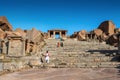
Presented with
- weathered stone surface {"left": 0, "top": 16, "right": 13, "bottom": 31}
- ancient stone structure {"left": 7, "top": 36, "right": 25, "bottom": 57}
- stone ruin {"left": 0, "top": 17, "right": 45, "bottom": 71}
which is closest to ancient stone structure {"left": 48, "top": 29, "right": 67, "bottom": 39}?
weathered stone surface {"left": 0, "top": 16, "right": 13, "bottom": 31}

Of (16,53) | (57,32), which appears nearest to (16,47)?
(16,53)

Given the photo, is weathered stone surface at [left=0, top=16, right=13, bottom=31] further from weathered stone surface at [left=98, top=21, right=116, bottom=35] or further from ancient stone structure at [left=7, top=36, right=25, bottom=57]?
weathered stone surface at [left=98, top=21, right=116, bottom=35]

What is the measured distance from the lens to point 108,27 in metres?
64.1

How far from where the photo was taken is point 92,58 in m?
16.0

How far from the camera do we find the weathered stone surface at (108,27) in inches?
2511

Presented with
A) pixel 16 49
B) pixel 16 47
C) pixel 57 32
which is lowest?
pixel 16 49

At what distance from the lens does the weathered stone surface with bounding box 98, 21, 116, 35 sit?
6379 cm

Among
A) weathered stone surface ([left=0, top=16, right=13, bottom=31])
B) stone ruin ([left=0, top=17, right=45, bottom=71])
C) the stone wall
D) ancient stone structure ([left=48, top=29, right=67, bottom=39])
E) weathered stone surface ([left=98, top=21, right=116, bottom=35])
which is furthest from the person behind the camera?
weathered stone surface ([left=98, top=21, right=116, bottom=35])

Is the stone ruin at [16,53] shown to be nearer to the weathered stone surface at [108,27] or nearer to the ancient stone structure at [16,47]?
the ancient stone structure at [16,47]

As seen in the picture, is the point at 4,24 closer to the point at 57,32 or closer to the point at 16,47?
the point at 57,32

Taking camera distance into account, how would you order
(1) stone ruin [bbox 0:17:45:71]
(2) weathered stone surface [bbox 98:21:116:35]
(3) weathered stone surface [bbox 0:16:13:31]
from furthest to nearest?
(2) weathered stone surface [bbox 98:21:116:35]
(3) weathered stone surface [bbox 0:16:13:31]
(1) stone ruin [bbox 0:17:45:71]

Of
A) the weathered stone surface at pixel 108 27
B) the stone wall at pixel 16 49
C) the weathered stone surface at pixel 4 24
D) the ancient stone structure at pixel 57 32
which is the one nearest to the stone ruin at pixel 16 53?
the stone wall at pixel 16 49

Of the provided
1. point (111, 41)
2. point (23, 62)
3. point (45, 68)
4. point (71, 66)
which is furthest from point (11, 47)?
point (111, 41)

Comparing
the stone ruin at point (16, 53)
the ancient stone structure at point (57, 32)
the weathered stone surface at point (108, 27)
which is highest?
the weathered stone surface at point (108, 27)
